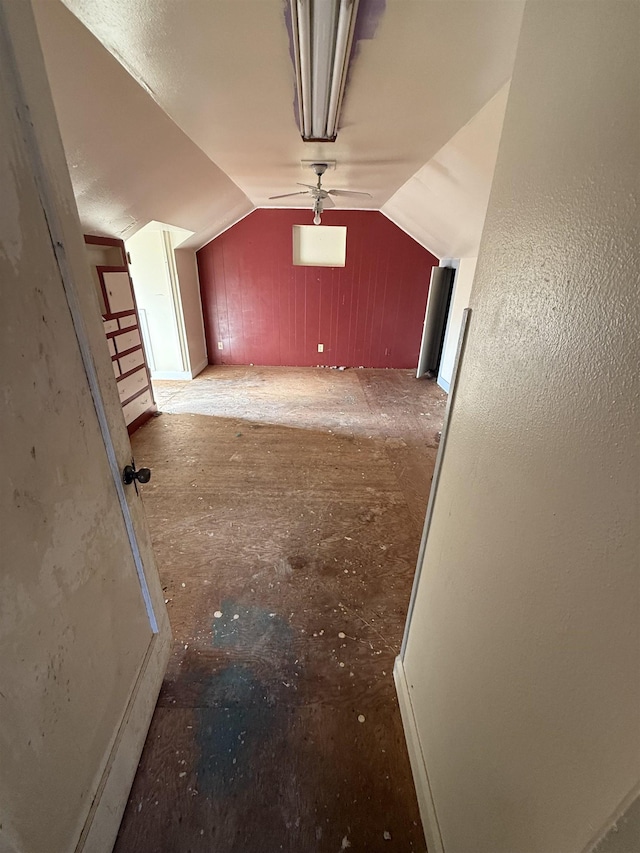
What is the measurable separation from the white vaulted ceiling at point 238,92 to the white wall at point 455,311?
1.58 meters

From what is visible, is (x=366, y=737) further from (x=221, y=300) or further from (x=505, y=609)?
(x=221, y=300)

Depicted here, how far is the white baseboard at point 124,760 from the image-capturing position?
0.91 meters

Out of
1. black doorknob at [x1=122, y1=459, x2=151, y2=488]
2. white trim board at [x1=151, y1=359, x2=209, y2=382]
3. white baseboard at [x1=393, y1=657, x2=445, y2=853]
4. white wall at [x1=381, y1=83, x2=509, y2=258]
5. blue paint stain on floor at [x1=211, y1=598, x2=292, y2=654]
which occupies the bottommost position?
blue paint stain on floor at [x1=211, y1=598, x2=292, y2=654]

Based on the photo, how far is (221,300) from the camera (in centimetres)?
541

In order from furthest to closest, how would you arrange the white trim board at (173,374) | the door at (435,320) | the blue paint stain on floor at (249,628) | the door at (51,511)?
the white trim board at (173,374), the door at (435,320), the blue paint stain on floor at (249,628), the door at (51,511)

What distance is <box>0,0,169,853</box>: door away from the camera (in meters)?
0.65

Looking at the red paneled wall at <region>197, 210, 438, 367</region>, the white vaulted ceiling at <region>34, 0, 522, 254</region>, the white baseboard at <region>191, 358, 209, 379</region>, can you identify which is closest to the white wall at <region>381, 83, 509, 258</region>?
the white vaulted ceiling at <region>34, 0, 522, 254</region>

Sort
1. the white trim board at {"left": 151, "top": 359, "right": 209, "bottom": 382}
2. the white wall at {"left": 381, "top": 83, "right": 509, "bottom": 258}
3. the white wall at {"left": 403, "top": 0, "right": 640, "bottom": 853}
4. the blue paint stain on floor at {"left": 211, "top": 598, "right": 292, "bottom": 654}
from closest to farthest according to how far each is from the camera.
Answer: the white wall at {"left": 403, "top": 0, "right": 640, "bottom": 853}, the blue paint stain on floor at {"left": 211, "top": 598, "right": 292, "bottom": 654}, the white wall at {"left": 381, "top": 83, "right": 509, "bottom": 258}, the white trim board at {"left": 151, "top": 359, "right": 209, "bottom": 382}

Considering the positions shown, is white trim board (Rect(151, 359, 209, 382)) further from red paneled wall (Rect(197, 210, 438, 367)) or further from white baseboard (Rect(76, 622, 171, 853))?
white baseboard (Rect(76, 622, 171, 853))

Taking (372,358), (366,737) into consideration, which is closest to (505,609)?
(366,737)

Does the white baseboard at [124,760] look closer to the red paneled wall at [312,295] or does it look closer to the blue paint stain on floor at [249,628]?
the blue paint stain on floor at [249,628]

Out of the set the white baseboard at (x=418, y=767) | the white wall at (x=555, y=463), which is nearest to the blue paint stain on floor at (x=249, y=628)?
the white baseboard at (x=418, y=767)

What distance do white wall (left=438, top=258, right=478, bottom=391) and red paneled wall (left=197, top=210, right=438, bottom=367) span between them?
0.66m

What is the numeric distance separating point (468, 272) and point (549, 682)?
4627 mm
